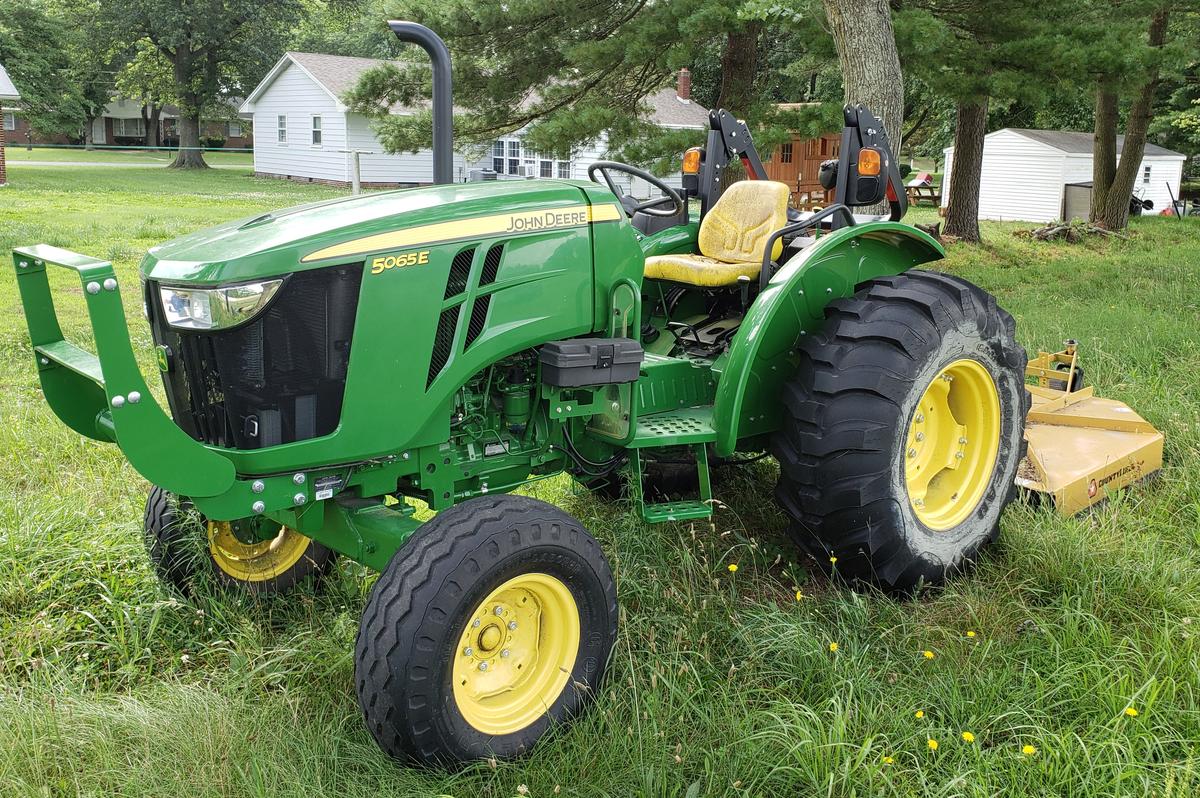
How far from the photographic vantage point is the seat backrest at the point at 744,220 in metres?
4.12

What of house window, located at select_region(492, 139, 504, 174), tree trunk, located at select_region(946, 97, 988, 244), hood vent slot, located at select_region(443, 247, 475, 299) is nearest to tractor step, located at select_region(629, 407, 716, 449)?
hood vent slot, located at select_region(443, 247, 475, 299)

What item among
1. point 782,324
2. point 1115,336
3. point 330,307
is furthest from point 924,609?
point 1115,336

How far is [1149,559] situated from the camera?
3.63 meters

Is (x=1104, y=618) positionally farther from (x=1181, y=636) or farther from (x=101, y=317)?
(x=101, y=317)

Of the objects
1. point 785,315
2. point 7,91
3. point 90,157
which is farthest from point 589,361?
point 90,157

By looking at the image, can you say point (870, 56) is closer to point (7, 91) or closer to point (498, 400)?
point (498, 400)

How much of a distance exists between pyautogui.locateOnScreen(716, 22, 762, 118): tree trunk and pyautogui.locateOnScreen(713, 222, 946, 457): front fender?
765cm

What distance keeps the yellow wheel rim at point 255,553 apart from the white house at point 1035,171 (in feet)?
75.0

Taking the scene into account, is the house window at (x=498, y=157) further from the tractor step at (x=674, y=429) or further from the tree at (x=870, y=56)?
the tractor step at (x=674, y=429)

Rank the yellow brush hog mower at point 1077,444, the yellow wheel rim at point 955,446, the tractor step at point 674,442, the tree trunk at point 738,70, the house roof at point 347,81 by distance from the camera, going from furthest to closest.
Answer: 1. the house roof at point 347,81
2. the tree trunk at point 738,70
3. the yellow brush hog mower at point 1077,444
4. the yellow wheel rim at point 955,446
5. the tractor step at point 674,442

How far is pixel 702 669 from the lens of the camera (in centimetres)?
315

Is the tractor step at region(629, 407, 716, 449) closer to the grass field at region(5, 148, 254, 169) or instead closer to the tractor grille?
the tractor grille

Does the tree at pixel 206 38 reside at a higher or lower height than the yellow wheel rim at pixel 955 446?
higher

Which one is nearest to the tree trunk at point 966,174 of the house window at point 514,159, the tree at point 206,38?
the house window at point 514,159
